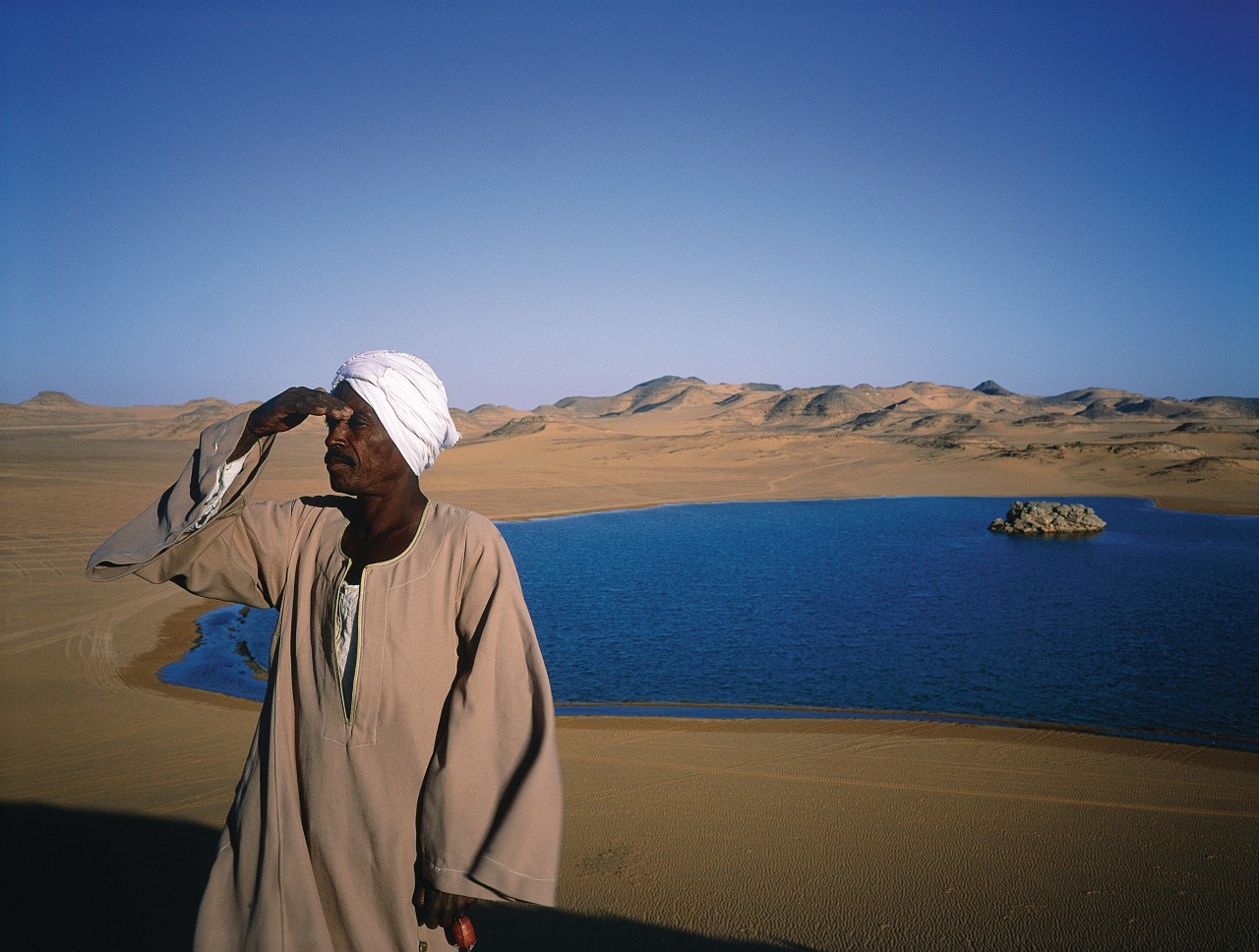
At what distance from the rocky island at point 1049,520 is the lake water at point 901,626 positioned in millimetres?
737

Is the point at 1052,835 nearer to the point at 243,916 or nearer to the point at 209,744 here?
the point at 243,916

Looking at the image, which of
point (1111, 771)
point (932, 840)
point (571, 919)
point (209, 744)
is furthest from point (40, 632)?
point (1111, 771)

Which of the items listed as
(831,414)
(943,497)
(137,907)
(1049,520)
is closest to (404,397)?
(137,907)

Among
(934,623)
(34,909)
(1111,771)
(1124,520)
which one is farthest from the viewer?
(1124,520)

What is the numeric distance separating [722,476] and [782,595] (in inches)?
1156

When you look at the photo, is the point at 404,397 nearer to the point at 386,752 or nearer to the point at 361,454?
the point at 361,454

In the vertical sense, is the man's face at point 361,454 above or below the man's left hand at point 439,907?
above

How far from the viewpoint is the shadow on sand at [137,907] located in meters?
4.24

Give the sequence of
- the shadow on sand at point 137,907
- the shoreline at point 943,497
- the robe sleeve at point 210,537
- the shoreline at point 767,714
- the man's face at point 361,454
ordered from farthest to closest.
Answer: the shoreline at point 943,497
the shoreline at point 767,714
the shadow on sand at point 137,907
the man's face at point 361,454
the robe sleeve at point 210,537

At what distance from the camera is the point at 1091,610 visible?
15328 mm

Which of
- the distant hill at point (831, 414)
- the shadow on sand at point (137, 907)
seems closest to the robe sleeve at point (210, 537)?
the shadow on sand at point (137, 907)

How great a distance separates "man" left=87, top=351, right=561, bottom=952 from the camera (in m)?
1.95

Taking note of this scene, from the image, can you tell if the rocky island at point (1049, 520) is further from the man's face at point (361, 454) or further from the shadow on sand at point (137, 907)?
the man's face at point (361, 454)

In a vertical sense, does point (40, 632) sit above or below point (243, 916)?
below
